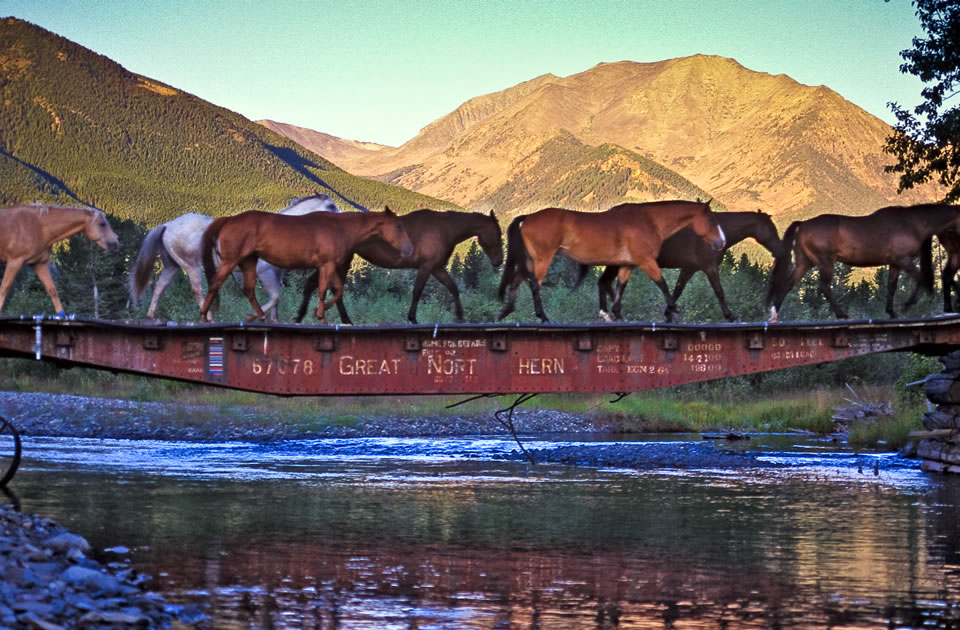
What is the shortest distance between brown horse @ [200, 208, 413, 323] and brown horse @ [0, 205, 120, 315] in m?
2.57

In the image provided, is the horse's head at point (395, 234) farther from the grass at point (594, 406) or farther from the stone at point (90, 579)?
the grass at point (594, 406)

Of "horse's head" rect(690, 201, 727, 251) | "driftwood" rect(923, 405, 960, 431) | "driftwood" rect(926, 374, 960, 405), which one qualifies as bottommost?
"driftwood" rect(923, 405, 960, 431)

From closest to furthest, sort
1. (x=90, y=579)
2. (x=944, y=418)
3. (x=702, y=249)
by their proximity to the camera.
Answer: (x=90, y=579)
(x=702, y=249)
(x=944, y=418)

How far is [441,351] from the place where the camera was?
24.0 m

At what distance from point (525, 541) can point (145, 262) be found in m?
13.5

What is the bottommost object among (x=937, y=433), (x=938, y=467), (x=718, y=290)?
(x=938, y=467)

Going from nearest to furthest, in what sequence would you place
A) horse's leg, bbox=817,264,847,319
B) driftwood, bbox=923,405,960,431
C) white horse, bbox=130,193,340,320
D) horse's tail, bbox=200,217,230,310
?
horse's tail, bbox=200,217,230,310 → horse's leg, bbox=817,264,847,319 → white horse, bbox=130,193,340,320 → driftwood, bbox=923,405,960,431

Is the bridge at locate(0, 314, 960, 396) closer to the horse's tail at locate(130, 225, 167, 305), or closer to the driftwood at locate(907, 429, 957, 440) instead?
the horse's tail at locate(130, 225, 167, 305)

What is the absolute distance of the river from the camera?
1461 cm

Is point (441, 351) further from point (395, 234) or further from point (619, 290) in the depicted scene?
point (619, 290)

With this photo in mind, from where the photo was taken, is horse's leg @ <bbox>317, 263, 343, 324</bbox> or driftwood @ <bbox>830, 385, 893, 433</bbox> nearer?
horse's leg @ <bbox>317, 263, 343, 324</bbox>

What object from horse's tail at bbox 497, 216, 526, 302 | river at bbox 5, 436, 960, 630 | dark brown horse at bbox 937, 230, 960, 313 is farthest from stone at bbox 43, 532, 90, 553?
dark brown horse at bbox 937, 230, 960, 313

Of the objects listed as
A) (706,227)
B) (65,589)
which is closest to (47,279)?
(65,589)

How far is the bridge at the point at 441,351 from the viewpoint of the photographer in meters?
23.1
